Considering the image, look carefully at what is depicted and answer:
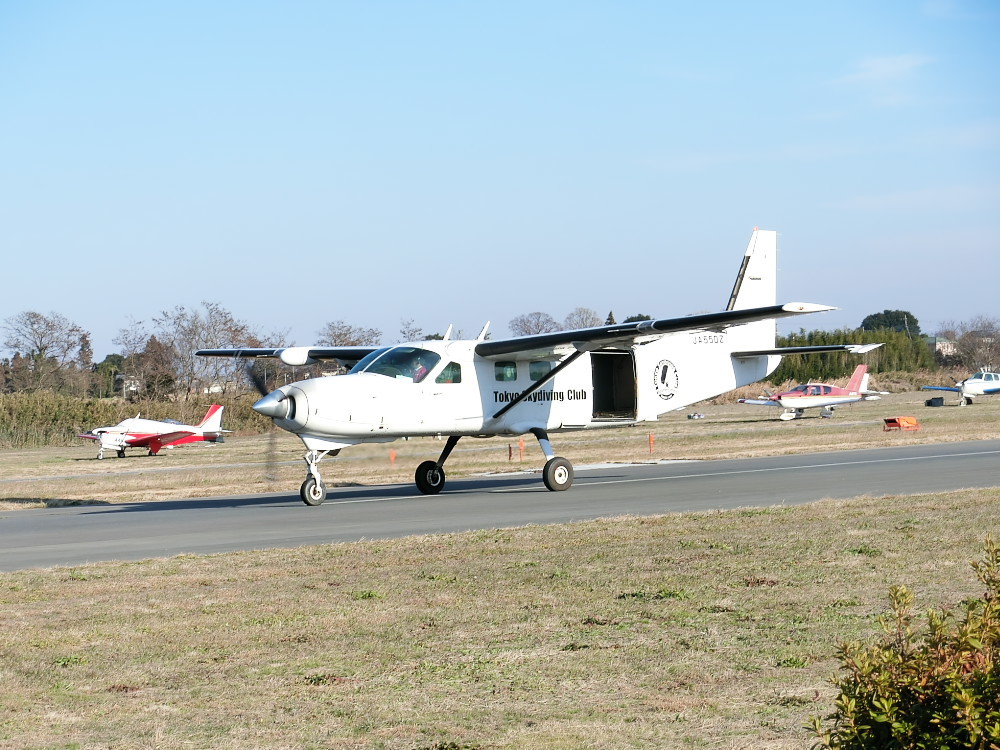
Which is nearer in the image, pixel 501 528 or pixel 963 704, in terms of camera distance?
pixel 963 704

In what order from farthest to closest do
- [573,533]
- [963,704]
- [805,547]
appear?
[573,533], [805,547], [963,704]

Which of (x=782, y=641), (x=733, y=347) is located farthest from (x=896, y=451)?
(x=782, y=641)

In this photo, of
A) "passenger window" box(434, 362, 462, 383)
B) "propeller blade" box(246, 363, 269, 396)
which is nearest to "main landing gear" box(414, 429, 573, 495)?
"passenger window" box(434, 362, 462, 383)

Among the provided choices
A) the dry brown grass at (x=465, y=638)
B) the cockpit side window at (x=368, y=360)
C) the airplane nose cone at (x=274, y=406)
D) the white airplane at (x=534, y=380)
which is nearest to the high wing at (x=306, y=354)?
the white airplane at (x=534, y=380)

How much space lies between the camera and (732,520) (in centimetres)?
1573

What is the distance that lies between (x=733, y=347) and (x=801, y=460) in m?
4.40

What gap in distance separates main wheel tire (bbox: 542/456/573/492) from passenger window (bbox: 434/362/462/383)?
2611 millimetres

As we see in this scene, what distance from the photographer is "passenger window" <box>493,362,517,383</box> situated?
23797mm

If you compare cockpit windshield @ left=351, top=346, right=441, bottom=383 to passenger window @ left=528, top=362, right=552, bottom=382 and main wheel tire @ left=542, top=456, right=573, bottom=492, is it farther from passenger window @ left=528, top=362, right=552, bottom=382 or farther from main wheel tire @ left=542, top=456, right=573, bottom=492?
main wheel tire @ left=542, top=456, right=573, bottom=492

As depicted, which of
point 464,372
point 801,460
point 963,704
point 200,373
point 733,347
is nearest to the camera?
point 963,704

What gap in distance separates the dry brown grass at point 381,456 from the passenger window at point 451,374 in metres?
1.85

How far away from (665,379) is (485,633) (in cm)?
1775

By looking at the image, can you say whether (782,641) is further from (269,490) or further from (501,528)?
(269,490)

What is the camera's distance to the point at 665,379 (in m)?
25.7
